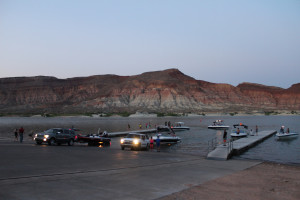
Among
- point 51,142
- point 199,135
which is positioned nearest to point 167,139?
point 51,142

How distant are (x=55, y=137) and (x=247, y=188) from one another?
20366 mm

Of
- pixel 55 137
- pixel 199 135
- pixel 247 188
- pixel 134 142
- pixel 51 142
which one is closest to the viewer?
pixel 247 188

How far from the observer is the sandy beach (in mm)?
10734

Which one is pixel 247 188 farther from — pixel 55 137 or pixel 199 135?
pixel 199 135

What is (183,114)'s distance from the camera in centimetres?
Answer: 16375

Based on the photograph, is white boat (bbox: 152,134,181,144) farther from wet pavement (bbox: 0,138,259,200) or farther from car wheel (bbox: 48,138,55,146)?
wet pavement (bbox: 0,138,259,200)

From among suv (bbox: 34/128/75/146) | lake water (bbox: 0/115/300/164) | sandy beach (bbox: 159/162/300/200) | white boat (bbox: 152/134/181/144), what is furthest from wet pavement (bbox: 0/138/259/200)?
white boat (bbox: 152/134/181/144)

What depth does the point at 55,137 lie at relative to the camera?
2852 cm

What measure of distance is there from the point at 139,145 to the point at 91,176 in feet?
45.4

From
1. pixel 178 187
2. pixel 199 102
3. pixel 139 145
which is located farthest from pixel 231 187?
pixel 199 102

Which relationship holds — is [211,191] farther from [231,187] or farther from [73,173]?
[73,173]

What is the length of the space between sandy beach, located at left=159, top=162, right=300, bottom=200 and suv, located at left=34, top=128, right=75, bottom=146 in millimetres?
18048

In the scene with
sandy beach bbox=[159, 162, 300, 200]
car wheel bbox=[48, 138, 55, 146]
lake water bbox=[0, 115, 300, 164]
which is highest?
car wheel bbox=[48, 138, 55, 146]

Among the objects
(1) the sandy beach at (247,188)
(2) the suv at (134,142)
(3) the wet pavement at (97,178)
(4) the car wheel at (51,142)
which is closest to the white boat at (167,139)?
(2) the suv at (134,142)
